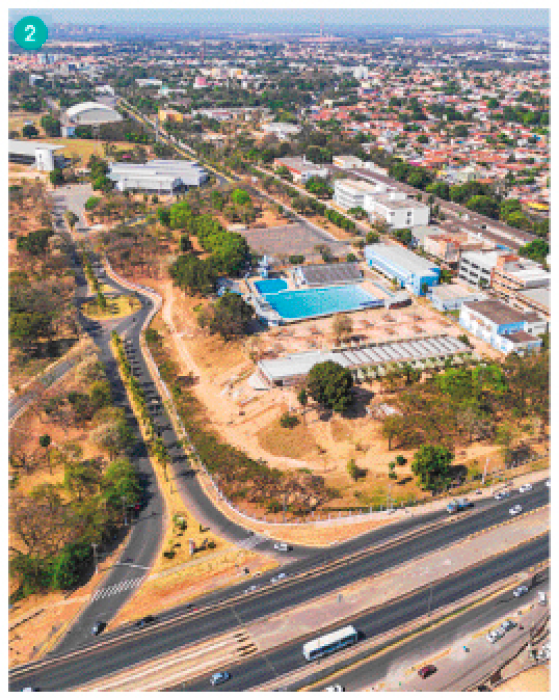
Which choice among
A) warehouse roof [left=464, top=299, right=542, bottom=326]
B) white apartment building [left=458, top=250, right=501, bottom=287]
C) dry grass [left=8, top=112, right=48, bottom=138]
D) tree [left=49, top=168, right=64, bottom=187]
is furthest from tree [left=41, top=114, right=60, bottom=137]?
warehouse roof [left=464, top=299, right=542, bottom=326]

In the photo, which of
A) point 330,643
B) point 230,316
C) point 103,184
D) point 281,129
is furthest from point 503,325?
point 281,129

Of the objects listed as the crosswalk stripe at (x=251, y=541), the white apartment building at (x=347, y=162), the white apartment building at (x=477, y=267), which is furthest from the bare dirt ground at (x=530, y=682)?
the white apartment building at (x=347, y=162)

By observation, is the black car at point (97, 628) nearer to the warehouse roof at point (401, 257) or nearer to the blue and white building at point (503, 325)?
the blue and white building at point (503, 325)

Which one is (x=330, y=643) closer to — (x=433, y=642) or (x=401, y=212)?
(x=433, y=642)

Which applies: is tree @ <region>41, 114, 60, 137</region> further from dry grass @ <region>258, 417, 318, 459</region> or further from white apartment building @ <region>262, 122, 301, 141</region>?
dry grass @ <region>258, 417, 318, 459</region>

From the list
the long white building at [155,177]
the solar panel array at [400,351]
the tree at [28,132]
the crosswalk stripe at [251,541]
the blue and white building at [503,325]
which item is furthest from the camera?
the tree at [28,132]

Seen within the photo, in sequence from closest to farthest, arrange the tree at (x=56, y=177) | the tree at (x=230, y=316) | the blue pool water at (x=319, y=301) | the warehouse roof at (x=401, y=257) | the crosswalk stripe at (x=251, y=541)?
1. the crosswalk stripe at (x=251, y=541)
2. the tree at (x=230, y=316)
3. the blue pool water at (x=319, y=301)
4. the warehouse roof at (x=401, y=257)
5. the tree at (x=56, y=177)

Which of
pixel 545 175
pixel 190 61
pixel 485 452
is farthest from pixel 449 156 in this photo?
pixel 190 61

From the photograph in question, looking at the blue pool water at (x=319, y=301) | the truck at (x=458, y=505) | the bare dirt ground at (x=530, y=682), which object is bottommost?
the bare dirt ground at (x=530, y=682)
